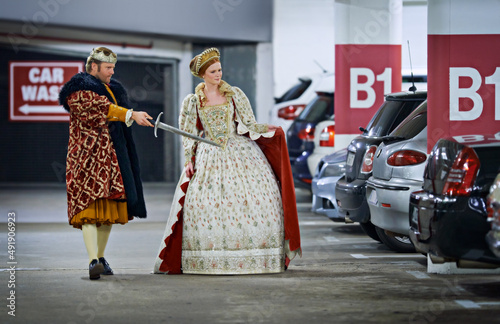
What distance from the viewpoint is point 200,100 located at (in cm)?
820

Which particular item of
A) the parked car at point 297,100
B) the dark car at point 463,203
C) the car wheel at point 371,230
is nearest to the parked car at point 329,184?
the car wheel at point 371,230

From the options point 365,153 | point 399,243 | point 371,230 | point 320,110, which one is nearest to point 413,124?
point 365,153

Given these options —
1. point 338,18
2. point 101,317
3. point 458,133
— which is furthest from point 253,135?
point 338,18

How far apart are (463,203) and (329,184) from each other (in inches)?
171

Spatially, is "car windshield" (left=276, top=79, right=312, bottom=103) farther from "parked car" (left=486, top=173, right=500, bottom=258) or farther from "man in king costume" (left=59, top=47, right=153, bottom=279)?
"parked car" (left=486, top=173, right=500, bottom=258)

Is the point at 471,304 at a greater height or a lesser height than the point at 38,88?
lesser

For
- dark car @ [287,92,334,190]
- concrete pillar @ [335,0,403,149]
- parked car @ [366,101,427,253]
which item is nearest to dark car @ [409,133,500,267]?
parked car @ [366,101,427,253]

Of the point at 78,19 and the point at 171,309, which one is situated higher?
the point at 78,19

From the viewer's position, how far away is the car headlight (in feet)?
34.9

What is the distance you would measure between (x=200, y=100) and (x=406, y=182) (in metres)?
1.88

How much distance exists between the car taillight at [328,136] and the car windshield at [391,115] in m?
3.57

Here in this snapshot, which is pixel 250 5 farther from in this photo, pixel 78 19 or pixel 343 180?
pixel 343 180

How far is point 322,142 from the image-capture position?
13.4 metres

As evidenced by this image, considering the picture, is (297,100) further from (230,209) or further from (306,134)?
(230,209)
